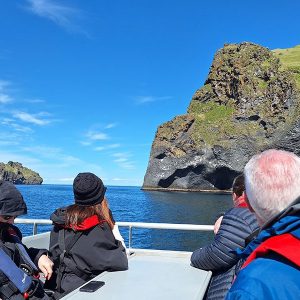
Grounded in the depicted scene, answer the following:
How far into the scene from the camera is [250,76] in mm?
106188

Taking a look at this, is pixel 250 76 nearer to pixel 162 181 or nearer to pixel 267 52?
pixel 267 52

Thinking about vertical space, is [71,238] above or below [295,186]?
below

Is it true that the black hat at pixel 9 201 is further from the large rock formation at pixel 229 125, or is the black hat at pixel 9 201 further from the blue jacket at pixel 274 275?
the large rock formation at pixel 229 125

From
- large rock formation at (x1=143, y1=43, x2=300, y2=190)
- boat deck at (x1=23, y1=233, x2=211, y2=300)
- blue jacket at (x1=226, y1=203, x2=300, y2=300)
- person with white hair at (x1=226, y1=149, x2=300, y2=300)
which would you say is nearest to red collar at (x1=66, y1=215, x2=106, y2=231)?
boat deck at (x1=23, y1=233, x2=211, y2=300)

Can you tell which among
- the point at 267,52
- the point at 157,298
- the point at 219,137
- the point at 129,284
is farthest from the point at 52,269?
the point at 267,52

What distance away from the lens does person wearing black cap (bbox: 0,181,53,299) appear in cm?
244

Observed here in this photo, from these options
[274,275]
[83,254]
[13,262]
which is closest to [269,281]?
[274,275]

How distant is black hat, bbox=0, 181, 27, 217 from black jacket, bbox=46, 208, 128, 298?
1.82ft

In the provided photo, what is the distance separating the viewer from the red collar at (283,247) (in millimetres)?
1175

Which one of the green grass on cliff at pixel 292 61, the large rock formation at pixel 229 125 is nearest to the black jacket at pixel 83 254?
the large rock formation at pixel 229 125

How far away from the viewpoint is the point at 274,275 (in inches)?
46.4

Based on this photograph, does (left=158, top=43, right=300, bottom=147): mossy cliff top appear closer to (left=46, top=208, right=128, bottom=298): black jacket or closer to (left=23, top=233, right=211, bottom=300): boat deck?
(left=23, top=233, right=211, bottom=300): boat deck

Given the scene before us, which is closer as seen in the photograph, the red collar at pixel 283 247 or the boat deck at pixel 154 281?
the red collar at pixel 283 247

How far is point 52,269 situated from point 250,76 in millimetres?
109224
